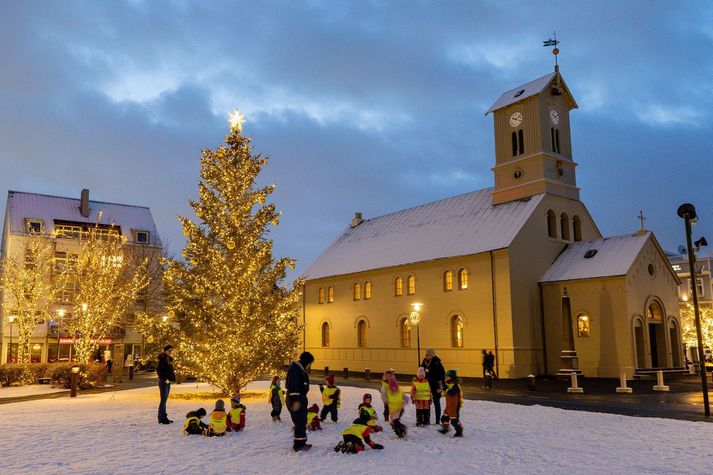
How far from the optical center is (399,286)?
129ft

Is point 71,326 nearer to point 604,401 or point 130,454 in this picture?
point 130,454

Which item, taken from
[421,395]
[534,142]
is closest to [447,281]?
[534,142]

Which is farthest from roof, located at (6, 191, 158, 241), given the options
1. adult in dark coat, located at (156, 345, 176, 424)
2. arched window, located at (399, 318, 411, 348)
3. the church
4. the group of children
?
the group of children

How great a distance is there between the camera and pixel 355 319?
1660 inches

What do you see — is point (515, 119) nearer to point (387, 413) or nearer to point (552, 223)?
point (552, 223)

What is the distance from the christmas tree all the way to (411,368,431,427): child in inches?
313

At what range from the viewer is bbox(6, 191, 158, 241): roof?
164ft

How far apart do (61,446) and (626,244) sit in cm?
2974

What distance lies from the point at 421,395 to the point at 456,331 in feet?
71.0

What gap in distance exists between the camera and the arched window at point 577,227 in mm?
37719

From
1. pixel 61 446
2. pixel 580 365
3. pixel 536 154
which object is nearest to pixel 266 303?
pixel 61 446

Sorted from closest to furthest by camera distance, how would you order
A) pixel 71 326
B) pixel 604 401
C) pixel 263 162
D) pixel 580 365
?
pixel 604 401, pixel 263 162, pixel 71 326, pixel 580 365

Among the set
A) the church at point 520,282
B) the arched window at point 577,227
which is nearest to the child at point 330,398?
the church at point 520,282

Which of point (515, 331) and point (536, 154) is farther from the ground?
point (536, 154)
